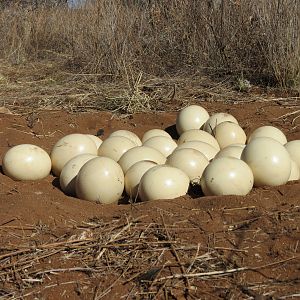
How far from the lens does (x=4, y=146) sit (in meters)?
5.34

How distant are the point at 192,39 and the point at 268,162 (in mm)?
5094

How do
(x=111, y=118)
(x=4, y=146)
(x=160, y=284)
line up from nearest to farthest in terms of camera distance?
(x=160, y=284) → (x=4, y=146) → (x=111, y=118)

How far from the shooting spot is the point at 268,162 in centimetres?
393

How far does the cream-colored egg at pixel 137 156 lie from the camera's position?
417cm

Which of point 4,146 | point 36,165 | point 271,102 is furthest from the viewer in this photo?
point 271,102

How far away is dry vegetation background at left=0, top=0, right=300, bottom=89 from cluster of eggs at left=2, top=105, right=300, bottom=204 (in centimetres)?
288

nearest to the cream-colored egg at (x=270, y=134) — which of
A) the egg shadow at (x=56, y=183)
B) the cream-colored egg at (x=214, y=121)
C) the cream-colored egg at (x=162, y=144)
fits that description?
the cream-colored egg at (x=214, y=121)

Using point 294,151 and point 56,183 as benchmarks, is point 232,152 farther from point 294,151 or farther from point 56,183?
point 56,183

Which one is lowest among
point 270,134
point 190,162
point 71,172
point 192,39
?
point 71,172

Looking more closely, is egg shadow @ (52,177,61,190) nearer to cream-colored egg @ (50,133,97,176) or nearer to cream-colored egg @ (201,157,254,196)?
cream-colored egg @ (50,133,97,176)

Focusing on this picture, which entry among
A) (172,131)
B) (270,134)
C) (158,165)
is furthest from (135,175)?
(172,131)

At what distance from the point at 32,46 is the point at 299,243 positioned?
1120cm

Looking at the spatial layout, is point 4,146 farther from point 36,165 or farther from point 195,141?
point 195,141

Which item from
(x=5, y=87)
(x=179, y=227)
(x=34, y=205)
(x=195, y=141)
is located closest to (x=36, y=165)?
(x=34, y=205)
